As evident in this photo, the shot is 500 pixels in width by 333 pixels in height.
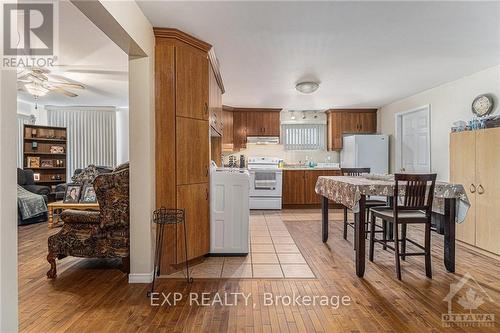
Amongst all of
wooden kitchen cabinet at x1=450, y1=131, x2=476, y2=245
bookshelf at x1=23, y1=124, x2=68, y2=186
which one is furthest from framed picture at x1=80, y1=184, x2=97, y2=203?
wooden kitchen cabinet at x1=450, y1=131, x2=476, y2=245

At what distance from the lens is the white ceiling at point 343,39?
2279 mm

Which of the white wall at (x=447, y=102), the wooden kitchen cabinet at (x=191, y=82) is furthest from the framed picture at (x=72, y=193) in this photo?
the white wall at (x=447, y=102)

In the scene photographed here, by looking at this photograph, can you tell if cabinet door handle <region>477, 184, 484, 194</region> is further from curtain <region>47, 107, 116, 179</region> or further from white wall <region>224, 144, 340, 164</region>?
curtain <region>47, 107, 116, 179</region>

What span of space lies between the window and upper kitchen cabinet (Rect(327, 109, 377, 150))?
48cm

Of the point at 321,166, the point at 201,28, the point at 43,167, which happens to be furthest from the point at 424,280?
the point at 43,167

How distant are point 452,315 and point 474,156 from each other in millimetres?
2267

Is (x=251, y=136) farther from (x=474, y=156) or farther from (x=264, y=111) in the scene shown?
(x=474, y=156)

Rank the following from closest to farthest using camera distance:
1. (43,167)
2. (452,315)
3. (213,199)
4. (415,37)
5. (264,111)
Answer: (452,315)
(415,37)
(213,199)
(43,167)
(264,111)

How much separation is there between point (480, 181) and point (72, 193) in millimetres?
5754

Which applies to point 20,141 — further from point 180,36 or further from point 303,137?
point 303,137

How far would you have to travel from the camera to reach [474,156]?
3.44 meters

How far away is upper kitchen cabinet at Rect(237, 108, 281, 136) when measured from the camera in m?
6.55

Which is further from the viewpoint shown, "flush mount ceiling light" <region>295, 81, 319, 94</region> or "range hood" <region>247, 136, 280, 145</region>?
"range hood" <region>247, 136, 280, 145</region>

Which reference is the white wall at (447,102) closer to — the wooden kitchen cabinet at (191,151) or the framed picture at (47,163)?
the wooden kitchen cabinet at (191,151)
